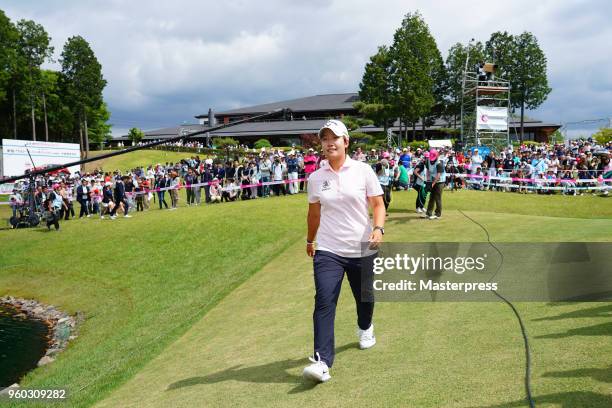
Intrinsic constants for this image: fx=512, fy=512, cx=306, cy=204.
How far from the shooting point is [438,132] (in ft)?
237

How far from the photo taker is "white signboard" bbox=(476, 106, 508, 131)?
37.8 m

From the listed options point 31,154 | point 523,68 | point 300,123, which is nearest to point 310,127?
point 300,123

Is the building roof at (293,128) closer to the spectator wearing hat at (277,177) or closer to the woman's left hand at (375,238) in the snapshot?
the spectator wearing hat at (277,177)

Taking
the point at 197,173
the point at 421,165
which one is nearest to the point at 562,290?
the point at 421,165

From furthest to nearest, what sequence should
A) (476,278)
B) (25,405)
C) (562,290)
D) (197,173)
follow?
(197,173)
(25,405)
(562,290)
(476,278)

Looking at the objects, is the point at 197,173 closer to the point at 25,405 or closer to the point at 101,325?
the point at 101,325

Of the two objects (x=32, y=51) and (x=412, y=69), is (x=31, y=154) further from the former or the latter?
(x=412, y=69)

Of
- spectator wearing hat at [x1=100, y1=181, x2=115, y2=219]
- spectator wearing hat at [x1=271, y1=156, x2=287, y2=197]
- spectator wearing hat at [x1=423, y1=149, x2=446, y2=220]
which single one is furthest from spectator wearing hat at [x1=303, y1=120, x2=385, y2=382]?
spectator wearing hat at [x1=100, y1=181, x2=115, y2=219]

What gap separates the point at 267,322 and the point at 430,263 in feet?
12.6

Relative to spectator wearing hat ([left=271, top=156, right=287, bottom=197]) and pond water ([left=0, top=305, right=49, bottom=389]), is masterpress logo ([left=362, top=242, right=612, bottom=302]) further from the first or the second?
spectator wearing hat ([left=271, top=156, right=287, bottom=197])

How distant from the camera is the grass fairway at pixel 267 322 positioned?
16.0 ft

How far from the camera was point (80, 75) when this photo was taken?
6956 cm

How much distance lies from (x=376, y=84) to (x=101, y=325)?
186 feet

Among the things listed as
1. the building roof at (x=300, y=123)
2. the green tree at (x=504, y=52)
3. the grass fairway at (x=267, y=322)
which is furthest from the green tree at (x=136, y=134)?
the grass fairway at (x=267, y=322)
